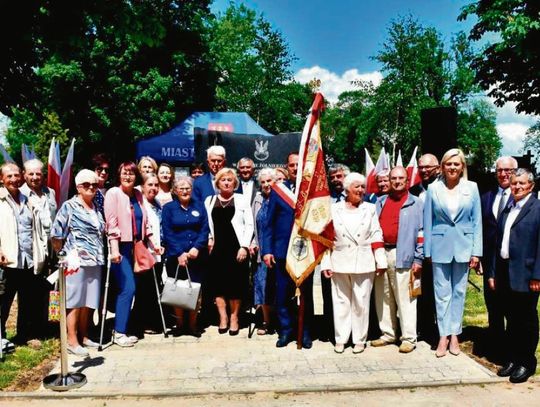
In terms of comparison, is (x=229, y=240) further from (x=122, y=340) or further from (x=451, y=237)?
(x=451, y=237)

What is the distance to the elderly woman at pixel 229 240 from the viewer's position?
6.71 meters

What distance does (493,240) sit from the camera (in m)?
5.85

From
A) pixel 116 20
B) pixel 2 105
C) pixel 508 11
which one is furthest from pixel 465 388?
pixel 508 11

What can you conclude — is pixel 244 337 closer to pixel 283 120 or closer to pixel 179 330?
pixel 179 330

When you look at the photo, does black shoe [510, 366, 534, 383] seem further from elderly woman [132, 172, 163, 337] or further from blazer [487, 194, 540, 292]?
elderly woman [132, 172, 163, 337]

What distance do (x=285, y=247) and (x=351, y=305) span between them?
0.98 metres

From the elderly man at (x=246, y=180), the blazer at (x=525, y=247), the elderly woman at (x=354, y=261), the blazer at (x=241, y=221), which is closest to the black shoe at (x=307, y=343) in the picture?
the elderly woman at (x=354, y=261)

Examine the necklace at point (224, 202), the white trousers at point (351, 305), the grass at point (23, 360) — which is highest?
the necklace at point (224, 202)

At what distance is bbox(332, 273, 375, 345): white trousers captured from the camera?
6.10 metres

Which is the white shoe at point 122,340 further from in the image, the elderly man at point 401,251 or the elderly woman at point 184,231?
the elderly man at point 401,251

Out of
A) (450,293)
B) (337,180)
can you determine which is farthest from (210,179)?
(450,293)

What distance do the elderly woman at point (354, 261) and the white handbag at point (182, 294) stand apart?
5.03 feet

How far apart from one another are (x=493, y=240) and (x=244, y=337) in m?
3.07

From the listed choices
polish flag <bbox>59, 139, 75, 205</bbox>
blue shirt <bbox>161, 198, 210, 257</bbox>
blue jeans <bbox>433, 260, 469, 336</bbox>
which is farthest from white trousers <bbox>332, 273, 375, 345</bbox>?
polish flag <bbox>59, 139, 75, 205</bbox>
